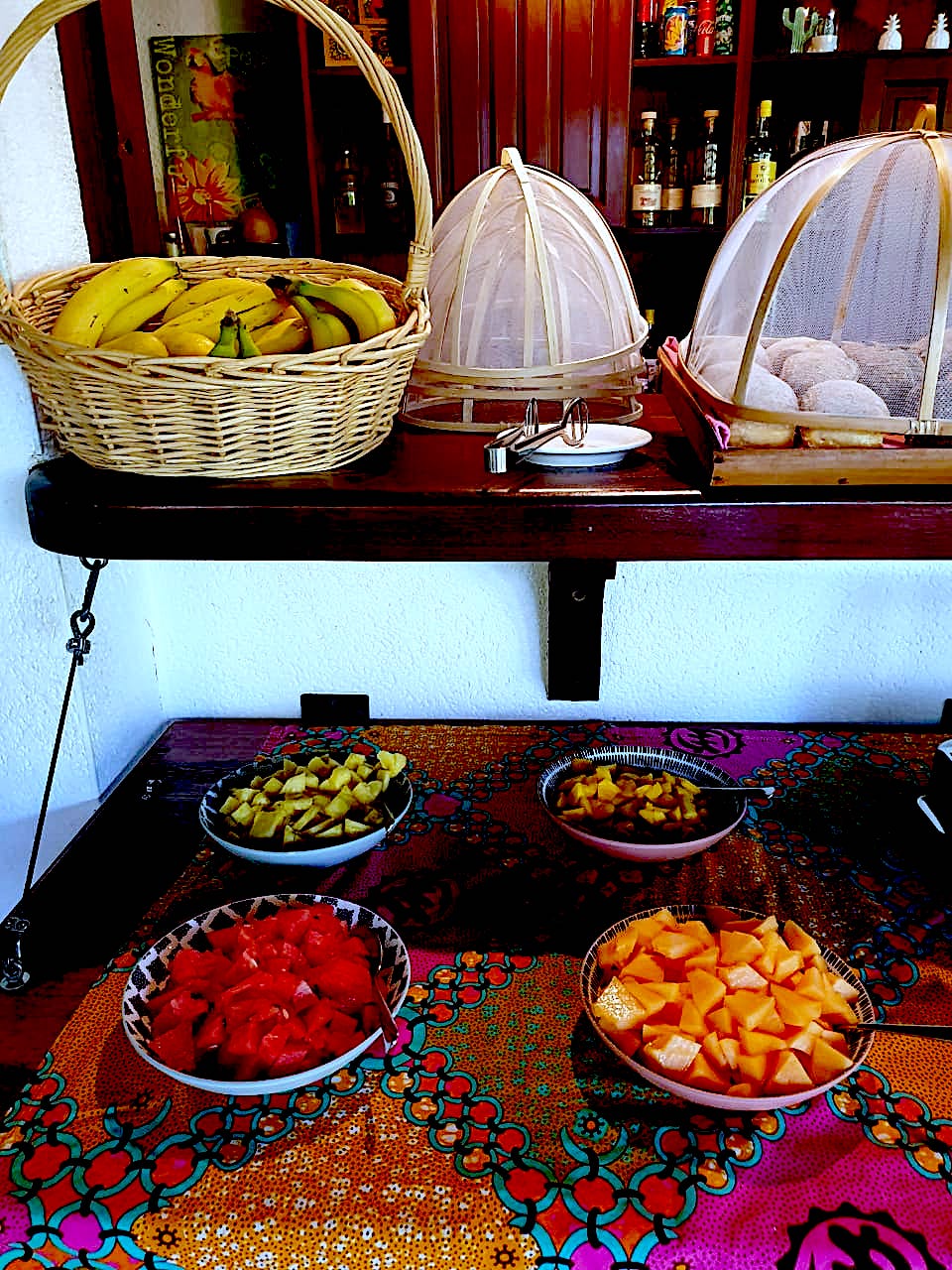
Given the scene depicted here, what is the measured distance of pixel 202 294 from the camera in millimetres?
1033

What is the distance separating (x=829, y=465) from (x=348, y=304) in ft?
1.67

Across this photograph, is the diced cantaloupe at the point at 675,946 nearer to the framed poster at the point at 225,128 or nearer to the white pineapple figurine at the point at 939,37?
the white pineapple figurine at the point at 939,37

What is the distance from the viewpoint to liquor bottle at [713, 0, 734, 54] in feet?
9.71

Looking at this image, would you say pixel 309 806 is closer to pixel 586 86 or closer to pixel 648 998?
pixel 648 998

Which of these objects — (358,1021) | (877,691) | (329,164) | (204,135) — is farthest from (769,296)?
(204,135)

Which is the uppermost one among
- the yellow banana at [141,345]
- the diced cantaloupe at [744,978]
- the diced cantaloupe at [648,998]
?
the yellow banana at [141,345]

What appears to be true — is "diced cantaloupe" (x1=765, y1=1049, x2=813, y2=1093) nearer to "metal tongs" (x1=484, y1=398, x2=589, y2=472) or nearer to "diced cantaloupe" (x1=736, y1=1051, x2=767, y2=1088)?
"diced cantaloupe" (x1=736, y1=1051, x2=767, y2=1088)

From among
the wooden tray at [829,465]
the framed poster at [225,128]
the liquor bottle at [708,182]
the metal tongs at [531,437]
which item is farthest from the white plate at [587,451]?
the framed poster at [225,128]

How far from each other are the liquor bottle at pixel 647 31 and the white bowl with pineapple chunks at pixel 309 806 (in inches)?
109

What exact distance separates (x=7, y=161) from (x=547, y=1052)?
108cm

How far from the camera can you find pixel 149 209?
1.92 m

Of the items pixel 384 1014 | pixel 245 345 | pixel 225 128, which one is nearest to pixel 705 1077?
pixel 384 1014

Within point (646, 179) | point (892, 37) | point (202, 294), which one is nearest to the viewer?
point (202, 294)

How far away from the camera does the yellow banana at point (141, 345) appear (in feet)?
2.96
